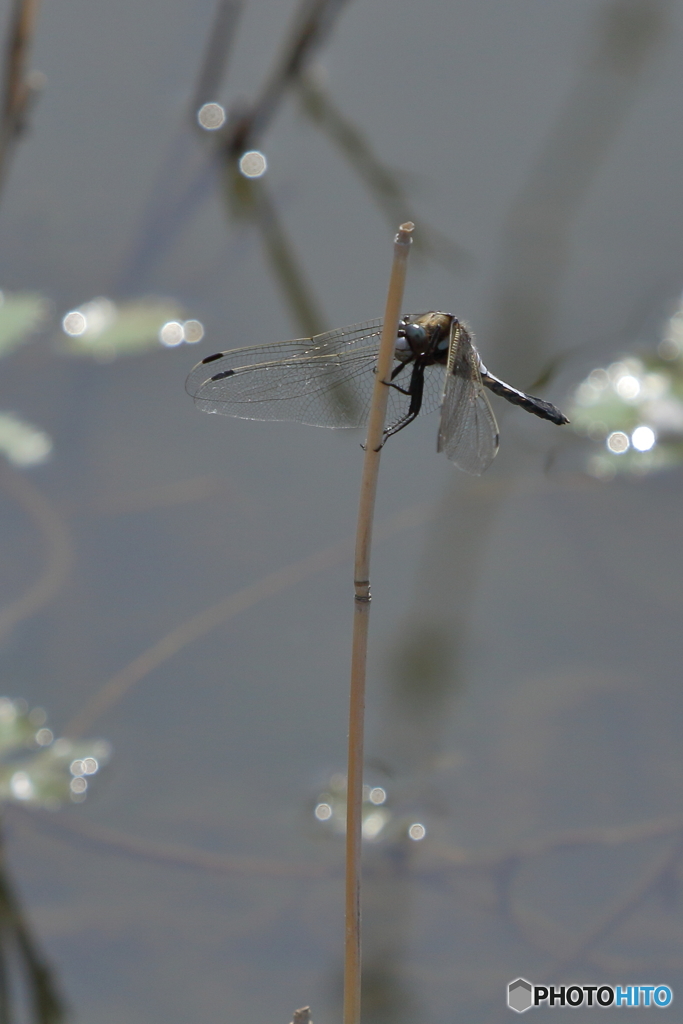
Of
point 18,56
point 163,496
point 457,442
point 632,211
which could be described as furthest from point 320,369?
point 632,211

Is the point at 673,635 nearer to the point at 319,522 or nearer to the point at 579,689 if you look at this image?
the point at 579,689

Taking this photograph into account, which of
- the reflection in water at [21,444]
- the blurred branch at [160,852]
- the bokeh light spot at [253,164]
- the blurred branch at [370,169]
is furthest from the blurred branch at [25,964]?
the bokeh light spot at [253,164]

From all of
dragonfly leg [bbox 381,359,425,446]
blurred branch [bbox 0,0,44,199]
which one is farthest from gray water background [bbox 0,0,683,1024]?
dragonfly leg [bbox 381,359,425,446]

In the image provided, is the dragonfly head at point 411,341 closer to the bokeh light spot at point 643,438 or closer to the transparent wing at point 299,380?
the transparent wing at point 299,380

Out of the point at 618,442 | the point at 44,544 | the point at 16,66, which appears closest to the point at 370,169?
the point at 16,66

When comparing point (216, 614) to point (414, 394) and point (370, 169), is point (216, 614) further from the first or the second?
point (370, 169)

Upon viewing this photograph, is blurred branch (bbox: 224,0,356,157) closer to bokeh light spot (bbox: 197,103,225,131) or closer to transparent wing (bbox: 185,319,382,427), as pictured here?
bokeh light spot (bbox: 197,103,225,131)
